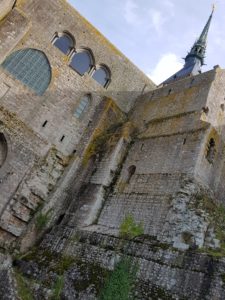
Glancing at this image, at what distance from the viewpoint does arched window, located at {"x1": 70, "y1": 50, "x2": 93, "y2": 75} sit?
18.3 metres

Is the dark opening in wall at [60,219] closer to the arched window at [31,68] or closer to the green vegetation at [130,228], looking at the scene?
the green vegetation at [130,228]

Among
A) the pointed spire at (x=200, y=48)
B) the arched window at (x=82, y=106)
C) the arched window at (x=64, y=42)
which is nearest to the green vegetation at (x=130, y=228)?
the arched window at (x=82, y=106)

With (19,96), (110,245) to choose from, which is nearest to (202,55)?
(19,96)

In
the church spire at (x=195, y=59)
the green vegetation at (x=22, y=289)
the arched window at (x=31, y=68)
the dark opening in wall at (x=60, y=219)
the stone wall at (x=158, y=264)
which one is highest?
the church spire at (x=195, y=59)

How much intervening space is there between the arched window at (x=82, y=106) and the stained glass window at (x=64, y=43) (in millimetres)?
2941

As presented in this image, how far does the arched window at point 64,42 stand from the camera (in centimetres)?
1783

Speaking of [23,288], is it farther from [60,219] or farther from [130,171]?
[130,171]

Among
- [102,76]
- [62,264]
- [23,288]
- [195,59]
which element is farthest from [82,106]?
[195,59]

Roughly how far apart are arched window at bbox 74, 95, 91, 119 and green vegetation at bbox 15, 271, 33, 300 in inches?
365

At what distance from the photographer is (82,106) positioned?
17.6 meters

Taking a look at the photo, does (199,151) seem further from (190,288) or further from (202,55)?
(202,55)

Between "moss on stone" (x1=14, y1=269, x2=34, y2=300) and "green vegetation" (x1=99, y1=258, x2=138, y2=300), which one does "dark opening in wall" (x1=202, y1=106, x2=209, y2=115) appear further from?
"moss on stone" (x1=14, y1=269, x2=34, y2=300)

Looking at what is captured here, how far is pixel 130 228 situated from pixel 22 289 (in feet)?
14.0

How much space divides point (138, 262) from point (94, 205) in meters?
4.39
